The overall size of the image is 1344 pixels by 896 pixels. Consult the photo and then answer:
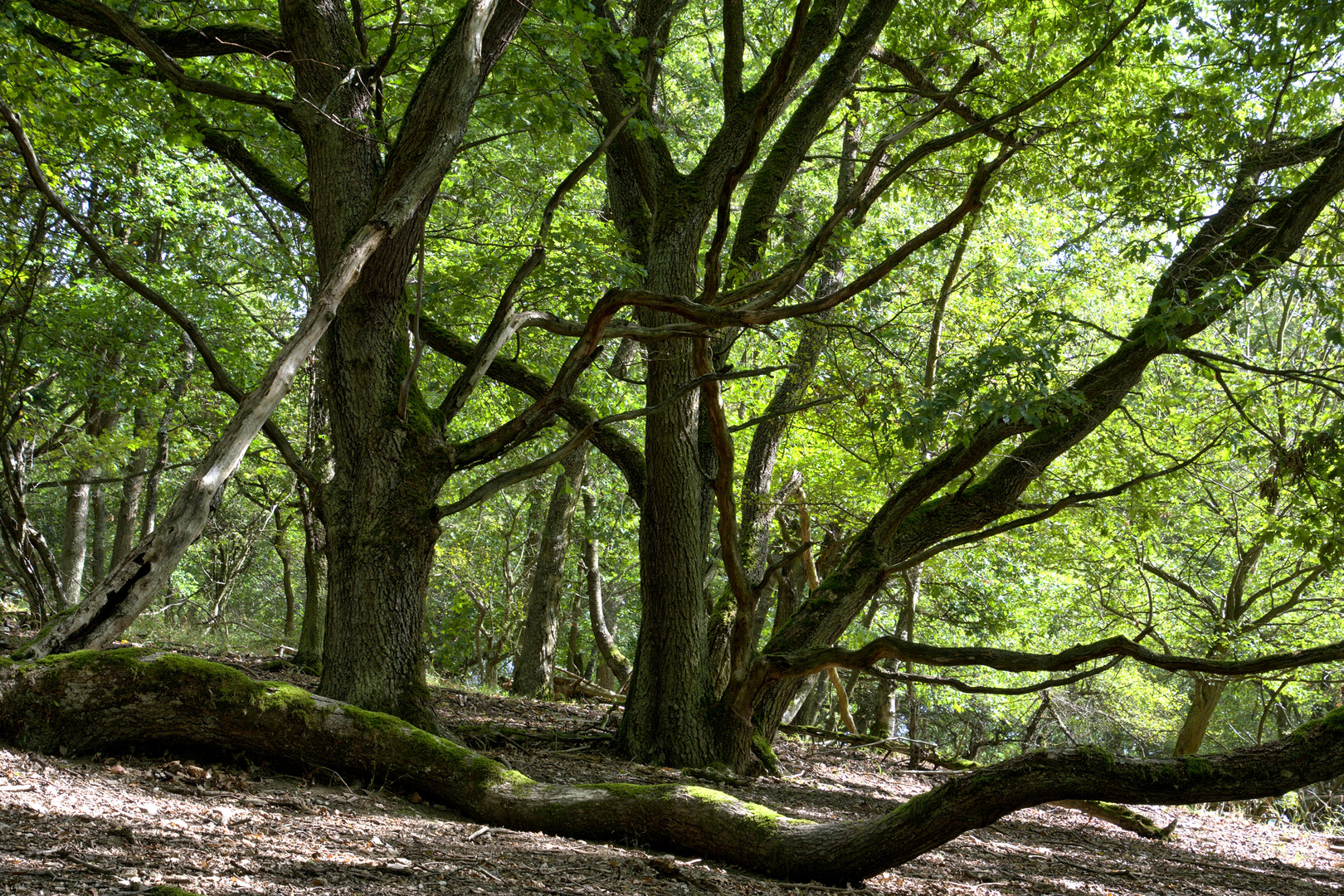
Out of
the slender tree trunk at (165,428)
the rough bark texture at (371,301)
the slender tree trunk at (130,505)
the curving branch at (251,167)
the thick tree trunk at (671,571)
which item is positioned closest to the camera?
the rough bark texture at (371,301)

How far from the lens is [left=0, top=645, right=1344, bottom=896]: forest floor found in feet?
9.51

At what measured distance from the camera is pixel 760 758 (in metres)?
6.98

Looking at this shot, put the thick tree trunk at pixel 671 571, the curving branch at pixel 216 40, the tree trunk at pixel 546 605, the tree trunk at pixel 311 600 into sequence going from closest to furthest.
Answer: the curving branch at pixel 216 40 → the thick tree trunk at pixel 671 571 → the tree trunk at pixel 311 600 → the tree trunk at pixel 546 605

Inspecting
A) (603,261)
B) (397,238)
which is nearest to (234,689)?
(397,238)

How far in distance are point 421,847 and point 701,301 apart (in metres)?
3.65

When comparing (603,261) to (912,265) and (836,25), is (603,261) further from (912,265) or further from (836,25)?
(912,265)

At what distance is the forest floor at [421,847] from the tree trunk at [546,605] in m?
4.30

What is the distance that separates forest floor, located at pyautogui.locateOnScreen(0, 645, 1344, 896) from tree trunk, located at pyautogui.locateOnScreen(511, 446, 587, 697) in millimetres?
4299

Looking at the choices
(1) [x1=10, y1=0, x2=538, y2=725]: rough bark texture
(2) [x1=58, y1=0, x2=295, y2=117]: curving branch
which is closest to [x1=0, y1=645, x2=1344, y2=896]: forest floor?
(1) [x1=10, y1=0, x2=538, y2=725]: rough bark texture

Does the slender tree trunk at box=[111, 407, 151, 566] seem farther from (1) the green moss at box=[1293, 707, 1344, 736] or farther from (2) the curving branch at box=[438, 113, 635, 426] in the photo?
(1) the green moss at box=[1293, 707, 1344, 736]

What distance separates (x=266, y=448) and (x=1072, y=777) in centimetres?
1197

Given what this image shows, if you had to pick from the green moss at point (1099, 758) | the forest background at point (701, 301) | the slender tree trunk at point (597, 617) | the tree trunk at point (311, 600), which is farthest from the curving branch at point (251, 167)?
the slender tree trunk at point (597, 617)

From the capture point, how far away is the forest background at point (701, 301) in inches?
208

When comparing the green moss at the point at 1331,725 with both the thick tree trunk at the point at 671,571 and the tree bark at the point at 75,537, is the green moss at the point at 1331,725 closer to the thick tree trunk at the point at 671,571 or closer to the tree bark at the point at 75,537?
the thick tree trunk at the point at 671,571
